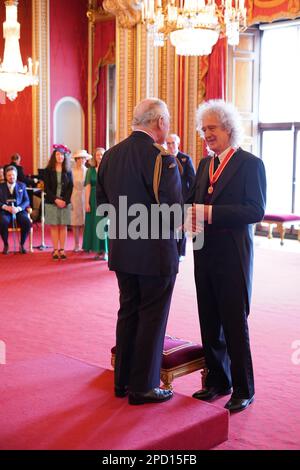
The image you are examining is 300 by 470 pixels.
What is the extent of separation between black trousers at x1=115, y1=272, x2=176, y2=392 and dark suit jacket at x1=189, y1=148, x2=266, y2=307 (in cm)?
47

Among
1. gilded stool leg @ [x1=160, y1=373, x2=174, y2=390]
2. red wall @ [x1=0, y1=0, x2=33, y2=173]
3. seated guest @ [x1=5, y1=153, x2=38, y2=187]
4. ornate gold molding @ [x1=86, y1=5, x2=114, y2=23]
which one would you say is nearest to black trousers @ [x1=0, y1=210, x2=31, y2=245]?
seated guest @ [x1=5, y1=153, x2=38, y2=187]

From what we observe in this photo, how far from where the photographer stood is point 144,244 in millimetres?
3336

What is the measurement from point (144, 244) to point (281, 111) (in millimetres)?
9574

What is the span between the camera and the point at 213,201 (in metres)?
3.70

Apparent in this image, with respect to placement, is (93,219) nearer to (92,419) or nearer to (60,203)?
(60,203)

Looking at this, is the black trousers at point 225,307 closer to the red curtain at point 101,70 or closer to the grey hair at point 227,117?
the grey hair at point 227,117

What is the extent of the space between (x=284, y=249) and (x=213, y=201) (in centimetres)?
704

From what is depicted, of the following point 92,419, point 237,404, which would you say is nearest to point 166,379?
point 237,404

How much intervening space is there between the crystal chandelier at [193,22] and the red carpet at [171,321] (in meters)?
2.92

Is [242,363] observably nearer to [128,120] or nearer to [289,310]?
[289,310]

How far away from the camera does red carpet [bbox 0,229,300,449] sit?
12.2 ft

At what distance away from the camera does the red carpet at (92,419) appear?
303 centimetres

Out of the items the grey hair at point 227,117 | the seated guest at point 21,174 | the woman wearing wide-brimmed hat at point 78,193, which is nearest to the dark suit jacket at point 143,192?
the grey hair at point 227,117
